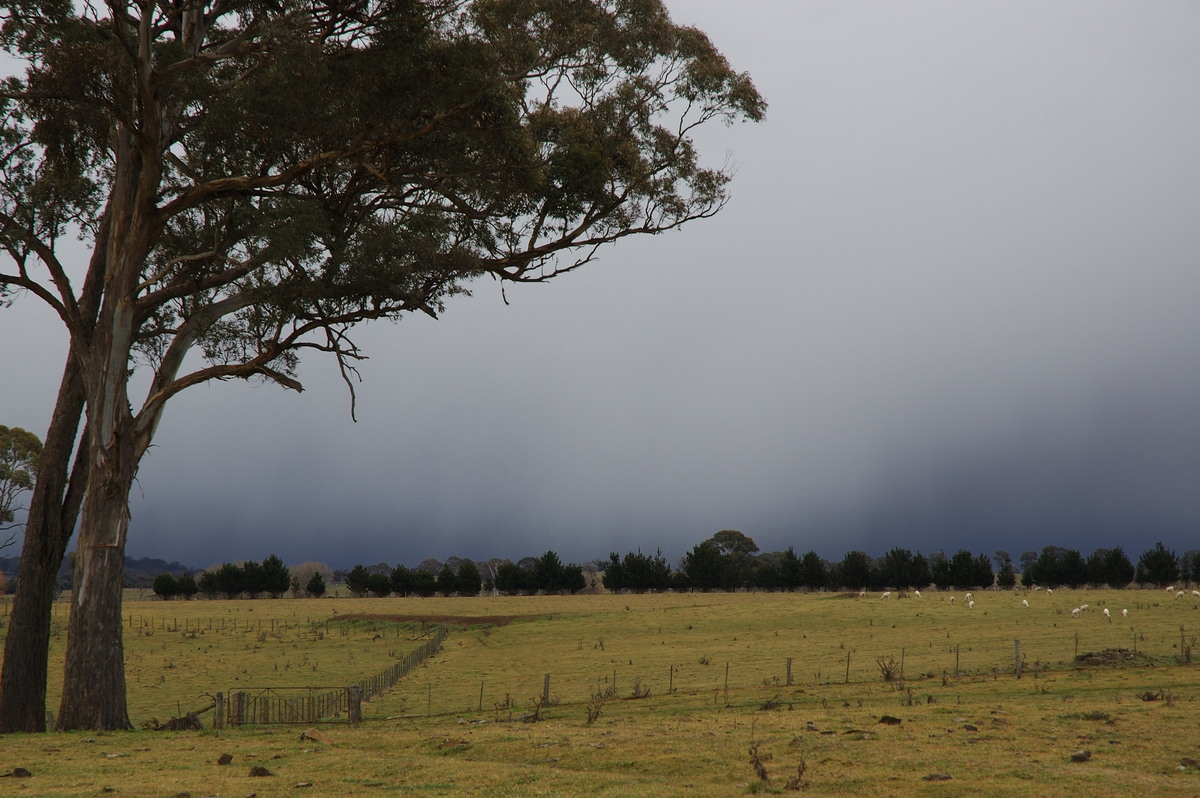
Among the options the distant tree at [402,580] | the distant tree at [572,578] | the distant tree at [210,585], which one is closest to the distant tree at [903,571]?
the distant tree at [572,578]

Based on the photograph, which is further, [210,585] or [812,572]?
[210,585]

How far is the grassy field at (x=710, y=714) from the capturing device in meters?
13.0

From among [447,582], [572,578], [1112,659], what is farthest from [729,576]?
[1112,659]

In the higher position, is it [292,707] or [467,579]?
[292,707]

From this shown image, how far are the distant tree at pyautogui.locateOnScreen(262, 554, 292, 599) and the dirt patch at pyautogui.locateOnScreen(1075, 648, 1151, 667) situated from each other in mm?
87049

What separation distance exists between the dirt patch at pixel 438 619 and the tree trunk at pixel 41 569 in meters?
39.5

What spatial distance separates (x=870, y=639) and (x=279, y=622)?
41043 millimetres

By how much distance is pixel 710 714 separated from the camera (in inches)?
824

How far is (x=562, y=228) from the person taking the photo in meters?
24.7

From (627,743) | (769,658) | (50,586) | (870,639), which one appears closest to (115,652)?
(50,586)

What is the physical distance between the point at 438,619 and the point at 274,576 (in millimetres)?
46360

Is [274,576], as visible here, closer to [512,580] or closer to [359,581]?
[359,581]

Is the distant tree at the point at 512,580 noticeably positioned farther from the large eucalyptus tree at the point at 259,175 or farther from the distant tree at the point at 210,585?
the large eucalyptus tree at the point at 259,175

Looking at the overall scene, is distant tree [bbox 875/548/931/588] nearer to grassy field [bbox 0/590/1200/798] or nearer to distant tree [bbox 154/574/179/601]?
grassy field [bbox 0/590/1200/798]
